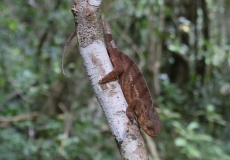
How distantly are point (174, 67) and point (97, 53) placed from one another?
5.38 m

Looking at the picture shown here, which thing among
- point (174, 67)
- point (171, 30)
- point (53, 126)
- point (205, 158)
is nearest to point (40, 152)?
point (53, 126)

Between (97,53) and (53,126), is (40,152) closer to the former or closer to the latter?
(53,126)

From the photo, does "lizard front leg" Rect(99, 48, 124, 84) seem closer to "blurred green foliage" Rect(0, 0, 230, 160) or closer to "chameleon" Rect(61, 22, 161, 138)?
"chameleon" Rect(61, 22, 161, 138)

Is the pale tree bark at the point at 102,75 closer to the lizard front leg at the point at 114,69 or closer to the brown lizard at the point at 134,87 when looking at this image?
the lizard front leg at the point at 114,69

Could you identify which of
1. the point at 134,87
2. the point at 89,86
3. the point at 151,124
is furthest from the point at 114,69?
the point at 89,86

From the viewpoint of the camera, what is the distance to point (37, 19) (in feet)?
23.5

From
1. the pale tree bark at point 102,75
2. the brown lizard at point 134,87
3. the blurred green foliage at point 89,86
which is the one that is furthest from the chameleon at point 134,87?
the blurred green foliage at point 89,86

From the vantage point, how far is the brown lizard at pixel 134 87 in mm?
2924

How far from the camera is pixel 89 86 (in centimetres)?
605

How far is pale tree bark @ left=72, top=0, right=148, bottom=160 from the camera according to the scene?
7.07ft

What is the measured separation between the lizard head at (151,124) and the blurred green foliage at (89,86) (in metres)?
1.31

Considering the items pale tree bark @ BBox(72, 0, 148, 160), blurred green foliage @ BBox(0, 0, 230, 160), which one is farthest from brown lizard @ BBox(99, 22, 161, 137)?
blurred green foliage @ BBox(0, 0, 230, 160)

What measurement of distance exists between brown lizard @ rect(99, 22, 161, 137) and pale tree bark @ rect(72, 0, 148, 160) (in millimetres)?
494

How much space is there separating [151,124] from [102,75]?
3.71ft
